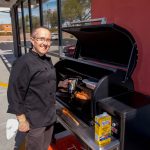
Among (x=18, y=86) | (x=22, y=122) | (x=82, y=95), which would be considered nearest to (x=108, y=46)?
(x=82, y=95)

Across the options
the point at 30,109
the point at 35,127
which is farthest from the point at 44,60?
the point at 35,127

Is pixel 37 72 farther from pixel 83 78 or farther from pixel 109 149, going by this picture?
pixel 109 149

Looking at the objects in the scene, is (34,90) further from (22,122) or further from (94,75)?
(94,75)

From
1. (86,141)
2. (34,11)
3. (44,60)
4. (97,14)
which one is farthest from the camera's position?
(34,11)

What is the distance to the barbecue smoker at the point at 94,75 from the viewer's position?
1.66 m

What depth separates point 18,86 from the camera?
172cm

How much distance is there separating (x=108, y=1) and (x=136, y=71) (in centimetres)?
80

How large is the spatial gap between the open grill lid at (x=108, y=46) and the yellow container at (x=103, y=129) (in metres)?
0.42

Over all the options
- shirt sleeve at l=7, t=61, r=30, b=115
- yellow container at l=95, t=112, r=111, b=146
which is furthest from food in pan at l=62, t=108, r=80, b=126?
shirt sleeve at l=7, t=61, r=30, b=115

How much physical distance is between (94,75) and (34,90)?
27.0 inches

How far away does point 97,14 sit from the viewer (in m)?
2.48

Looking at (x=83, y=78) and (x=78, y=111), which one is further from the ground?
(x=83, y=78)

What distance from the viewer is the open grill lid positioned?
5.71 feet

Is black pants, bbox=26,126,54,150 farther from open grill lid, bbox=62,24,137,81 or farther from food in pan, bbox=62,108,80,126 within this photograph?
open grill lid, bbox=62,24,137,81
